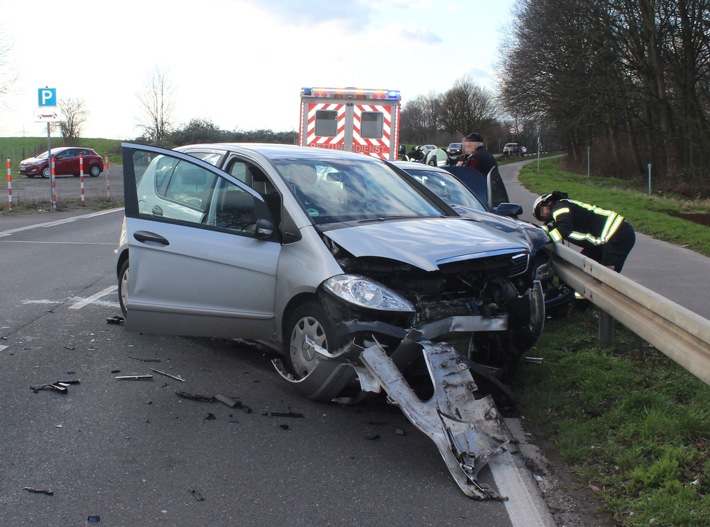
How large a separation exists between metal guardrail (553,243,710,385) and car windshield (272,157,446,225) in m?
1.36

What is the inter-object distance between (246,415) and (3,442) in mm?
1409

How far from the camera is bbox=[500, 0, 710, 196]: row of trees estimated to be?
30.3 meters

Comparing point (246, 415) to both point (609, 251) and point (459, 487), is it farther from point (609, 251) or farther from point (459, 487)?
point (609, 251)

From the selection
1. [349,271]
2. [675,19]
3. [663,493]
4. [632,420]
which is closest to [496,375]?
[632,420]

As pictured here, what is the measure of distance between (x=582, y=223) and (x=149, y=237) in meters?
4.52

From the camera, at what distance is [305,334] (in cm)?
493

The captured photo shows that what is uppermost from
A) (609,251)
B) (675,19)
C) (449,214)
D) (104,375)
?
(675,19)

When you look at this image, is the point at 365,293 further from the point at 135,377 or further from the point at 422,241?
the point at 135,377

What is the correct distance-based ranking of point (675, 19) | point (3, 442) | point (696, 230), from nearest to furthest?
point (3, 442), point (696, 230), point (675, 19)

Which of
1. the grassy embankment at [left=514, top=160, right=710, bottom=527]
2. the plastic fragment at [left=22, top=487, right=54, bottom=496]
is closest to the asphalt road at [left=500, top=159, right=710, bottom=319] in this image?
the grassy embankment at [left=514, top=160, right=710, bottom=527]

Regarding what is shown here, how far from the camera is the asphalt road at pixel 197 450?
3490 millimetres

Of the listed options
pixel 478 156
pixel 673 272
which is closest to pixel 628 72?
pixel 478 156

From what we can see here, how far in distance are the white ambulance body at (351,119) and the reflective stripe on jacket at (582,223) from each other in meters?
9.49

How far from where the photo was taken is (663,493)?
3559mm
